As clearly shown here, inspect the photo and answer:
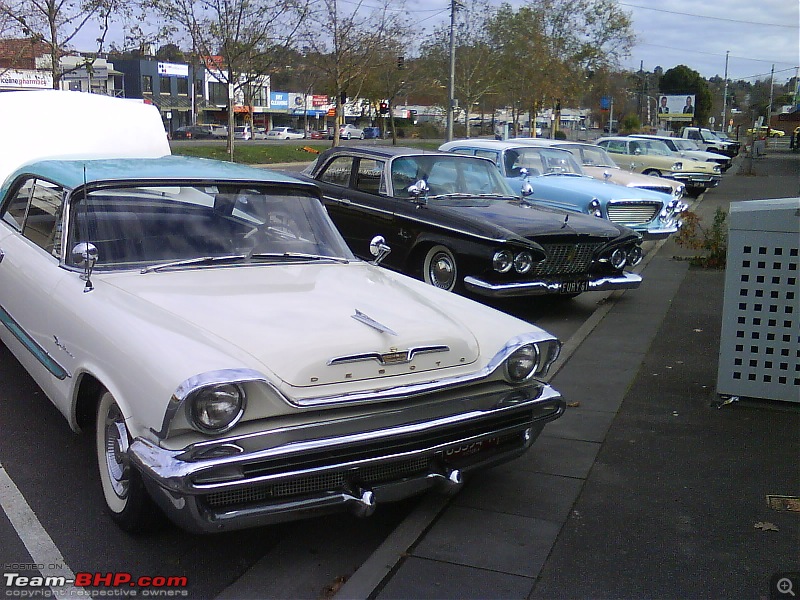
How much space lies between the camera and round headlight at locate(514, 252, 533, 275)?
315 inches

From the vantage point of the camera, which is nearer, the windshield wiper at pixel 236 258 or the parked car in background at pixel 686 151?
the windshield wiper at pixel 236 258

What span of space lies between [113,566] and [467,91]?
1537 inches

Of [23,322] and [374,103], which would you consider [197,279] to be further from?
[374,103]

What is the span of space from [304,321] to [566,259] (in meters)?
5.12

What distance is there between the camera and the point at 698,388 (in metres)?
6.20

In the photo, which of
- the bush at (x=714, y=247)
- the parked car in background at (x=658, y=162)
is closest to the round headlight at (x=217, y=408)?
the bush at (x=714, y=247)

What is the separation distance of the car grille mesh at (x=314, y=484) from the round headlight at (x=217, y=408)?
26cm

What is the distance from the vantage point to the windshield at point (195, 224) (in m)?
4.62

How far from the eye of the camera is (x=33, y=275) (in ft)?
16.3

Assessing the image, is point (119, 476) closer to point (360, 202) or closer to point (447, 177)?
point (360, 202)

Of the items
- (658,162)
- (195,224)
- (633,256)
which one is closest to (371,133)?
(658,162)

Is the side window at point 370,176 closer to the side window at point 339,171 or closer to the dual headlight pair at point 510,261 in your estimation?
the side window at point 339,171

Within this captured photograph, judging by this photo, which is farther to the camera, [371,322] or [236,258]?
[236,258]

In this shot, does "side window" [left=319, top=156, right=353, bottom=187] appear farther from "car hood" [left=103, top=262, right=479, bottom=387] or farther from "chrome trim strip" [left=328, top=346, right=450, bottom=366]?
"chrome trim strip" [left=328, top=346, right=450, bottom=366]
